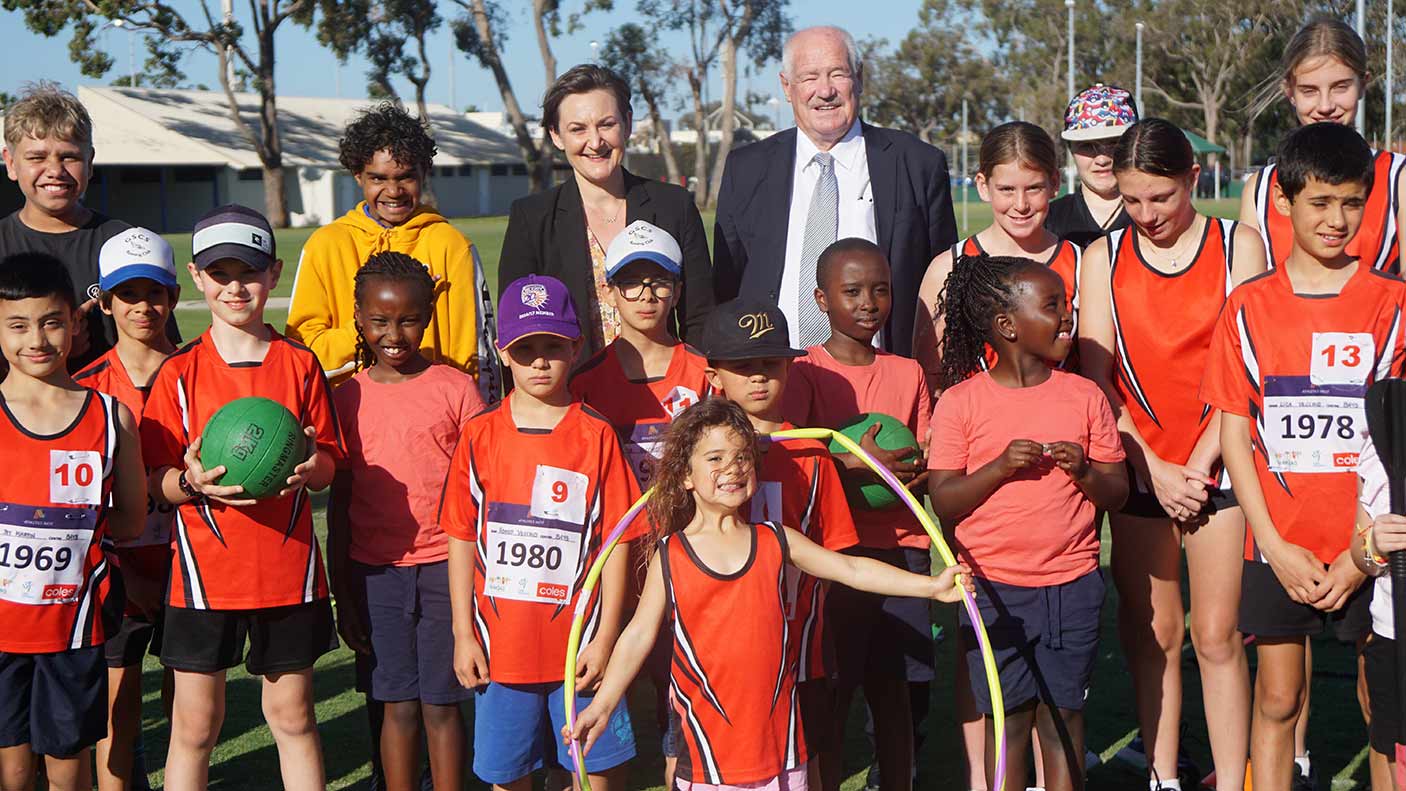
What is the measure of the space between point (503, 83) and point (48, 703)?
63.0 meters

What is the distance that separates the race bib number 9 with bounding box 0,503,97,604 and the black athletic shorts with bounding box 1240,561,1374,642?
3.90 metres

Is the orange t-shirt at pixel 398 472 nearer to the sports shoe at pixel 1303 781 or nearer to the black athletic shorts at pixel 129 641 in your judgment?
the black athletic shorts at pixel 129 641

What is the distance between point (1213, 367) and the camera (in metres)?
4.76

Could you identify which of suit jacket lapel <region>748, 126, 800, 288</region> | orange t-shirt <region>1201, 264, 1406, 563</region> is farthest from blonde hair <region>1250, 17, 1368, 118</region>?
suit jacket lapel <region>748, 126, 800, 288</region>

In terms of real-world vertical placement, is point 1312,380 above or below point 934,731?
Answer: above

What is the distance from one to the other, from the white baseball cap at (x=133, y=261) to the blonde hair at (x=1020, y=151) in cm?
310

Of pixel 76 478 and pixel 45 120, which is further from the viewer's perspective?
pixel 45 120

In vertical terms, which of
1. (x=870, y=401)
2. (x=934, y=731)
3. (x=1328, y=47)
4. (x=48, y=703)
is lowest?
(x=934, y=731)

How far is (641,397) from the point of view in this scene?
17.2ft

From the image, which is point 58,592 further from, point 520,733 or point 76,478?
point 520,733

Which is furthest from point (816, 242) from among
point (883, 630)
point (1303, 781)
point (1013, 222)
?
point (1303, 781)

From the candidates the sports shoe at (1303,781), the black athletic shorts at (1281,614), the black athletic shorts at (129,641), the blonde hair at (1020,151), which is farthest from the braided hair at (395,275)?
the sports shoe at (1303,781)

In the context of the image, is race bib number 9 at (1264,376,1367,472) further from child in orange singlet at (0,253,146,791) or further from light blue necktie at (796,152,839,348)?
child in orange singlet at (0,253,146,791)

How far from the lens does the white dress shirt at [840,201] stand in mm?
6172
